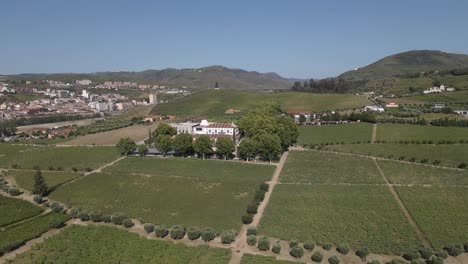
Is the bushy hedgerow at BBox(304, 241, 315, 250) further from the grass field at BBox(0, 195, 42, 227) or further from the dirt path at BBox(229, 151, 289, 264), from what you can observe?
the grass field at BBox(0, 195, 42, 227)

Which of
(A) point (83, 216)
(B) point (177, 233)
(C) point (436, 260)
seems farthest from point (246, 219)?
(A) point (83, 216)

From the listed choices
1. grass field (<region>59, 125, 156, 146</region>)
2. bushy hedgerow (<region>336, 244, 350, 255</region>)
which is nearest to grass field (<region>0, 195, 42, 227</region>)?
A: bushy hedgerow (<region>336, 244, 350, 255</region>)

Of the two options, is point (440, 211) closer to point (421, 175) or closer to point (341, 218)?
point (341, 218)

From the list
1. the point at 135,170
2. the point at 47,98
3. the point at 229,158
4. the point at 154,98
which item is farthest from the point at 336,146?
the point at 47,98

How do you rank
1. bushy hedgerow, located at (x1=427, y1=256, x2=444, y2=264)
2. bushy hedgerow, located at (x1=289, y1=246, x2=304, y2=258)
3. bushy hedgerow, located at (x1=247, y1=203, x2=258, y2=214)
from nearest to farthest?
bushy hedgerow, located at (x1=427, y1=256, x2=444, y2=264), bushy hedgerow, located at (x1=289, y1=246, x2=304, y2=258), bushy hedgerow, located at (x1=247, y1=203, x2=258, y2=214)

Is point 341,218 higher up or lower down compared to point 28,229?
higher up
